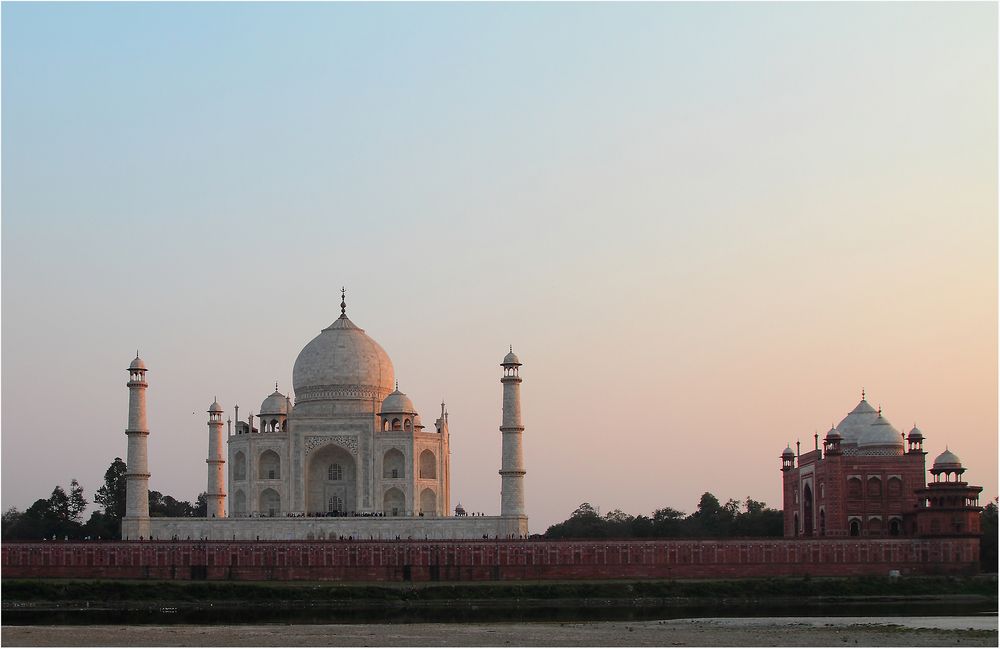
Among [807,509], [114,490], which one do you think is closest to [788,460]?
[807,509]

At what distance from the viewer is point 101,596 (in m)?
60.4

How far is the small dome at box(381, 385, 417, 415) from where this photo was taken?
251 ft

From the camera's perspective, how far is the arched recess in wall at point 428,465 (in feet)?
250

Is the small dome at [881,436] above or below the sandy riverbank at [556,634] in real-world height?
above

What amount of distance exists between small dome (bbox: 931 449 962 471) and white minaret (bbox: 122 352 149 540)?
33995mm

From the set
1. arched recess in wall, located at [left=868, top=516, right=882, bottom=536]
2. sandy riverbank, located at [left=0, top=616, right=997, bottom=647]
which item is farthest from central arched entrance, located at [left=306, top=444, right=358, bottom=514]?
sandy riverbank, located at [left=0, top=616, right=997, bottom=647]

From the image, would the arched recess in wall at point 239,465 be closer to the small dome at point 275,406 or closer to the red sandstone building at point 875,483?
the small dome at point 275,406

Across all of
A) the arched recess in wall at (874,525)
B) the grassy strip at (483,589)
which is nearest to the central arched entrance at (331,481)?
the grassy strip at (483,589)

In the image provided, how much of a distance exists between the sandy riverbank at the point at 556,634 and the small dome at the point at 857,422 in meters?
24.7

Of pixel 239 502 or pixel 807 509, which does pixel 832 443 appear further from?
pixel 239 502

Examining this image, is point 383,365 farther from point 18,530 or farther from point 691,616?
point 691,616

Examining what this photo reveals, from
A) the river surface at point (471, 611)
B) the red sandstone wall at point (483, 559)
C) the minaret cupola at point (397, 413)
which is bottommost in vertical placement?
the river surface at point (471, 611)

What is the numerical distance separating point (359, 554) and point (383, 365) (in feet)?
45.8

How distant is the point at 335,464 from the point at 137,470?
994cm
